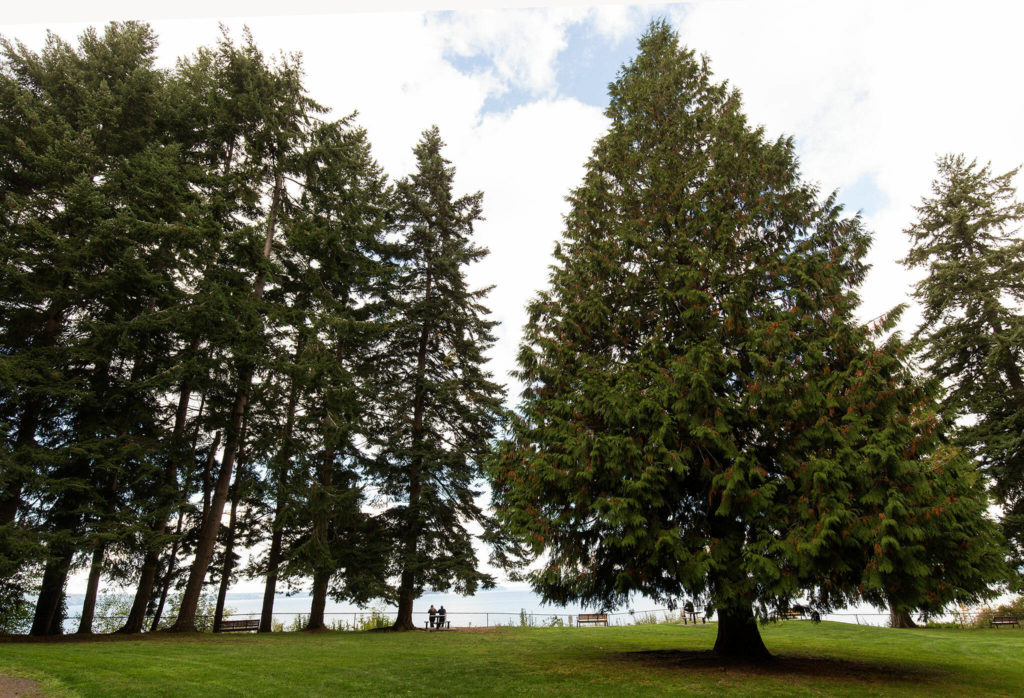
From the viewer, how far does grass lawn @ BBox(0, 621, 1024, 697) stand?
680 cm

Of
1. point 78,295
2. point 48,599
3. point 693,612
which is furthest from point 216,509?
point 693,612

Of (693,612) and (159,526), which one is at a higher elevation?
(159,526)

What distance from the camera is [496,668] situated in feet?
28.9

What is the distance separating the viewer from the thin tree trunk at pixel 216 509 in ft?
47.8

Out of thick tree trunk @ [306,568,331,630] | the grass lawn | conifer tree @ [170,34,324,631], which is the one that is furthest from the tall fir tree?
thick tree trunk @ [306,568,331,630]

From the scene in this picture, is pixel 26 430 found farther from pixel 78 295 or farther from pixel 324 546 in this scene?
pixel 324 546

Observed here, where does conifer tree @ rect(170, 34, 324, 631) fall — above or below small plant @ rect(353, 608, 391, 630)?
above

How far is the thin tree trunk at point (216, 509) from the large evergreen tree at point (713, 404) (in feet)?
30.7

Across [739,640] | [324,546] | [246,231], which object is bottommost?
[739,640]

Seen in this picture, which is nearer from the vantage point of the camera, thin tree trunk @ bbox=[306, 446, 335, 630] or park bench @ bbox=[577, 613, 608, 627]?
thin tree trunk @ bbox=[306, 446, 335, 630]

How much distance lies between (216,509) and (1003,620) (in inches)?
1117

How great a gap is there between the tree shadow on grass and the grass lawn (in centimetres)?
3

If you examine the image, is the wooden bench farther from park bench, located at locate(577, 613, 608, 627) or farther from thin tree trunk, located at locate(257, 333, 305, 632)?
park bench, located at locate(577, 613, 608, 627)

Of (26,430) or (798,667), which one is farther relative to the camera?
(26,430)
